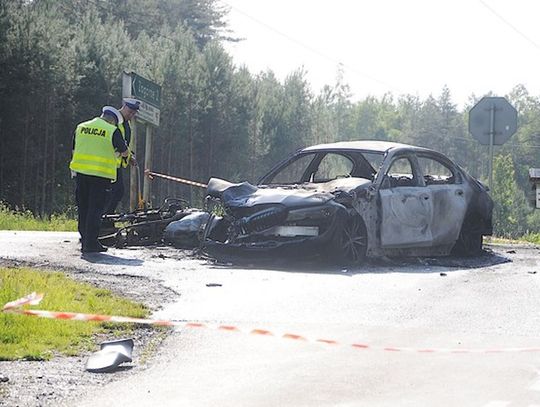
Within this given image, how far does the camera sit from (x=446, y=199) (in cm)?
1413

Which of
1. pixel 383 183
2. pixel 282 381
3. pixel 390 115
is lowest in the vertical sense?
pixel 282 381

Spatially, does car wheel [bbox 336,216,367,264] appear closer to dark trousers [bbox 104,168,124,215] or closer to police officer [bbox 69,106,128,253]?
police officer [bbox 69,106,128,253]

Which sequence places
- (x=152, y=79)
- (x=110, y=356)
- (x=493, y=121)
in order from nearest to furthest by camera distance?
(x=110, y=356) → (x=493, y=121) → (x=152, y=79)

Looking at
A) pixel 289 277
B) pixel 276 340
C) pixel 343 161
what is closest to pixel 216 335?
pixel 276 340

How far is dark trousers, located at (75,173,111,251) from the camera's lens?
12922 millimetres

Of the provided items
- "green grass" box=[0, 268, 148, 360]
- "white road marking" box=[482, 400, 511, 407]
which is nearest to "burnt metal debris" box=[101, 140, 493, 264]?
"green grass" box=[0, 268, 148, 360]

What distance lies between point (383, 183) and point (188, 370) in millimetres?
7124

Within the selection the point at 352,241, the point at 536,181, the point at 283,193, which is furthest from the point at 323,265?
the point at 536,181

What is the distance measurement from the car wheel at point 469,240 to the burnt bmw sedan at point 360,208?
0.04 feet

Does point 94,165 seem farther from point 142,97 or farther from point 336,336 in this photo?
point 336,336

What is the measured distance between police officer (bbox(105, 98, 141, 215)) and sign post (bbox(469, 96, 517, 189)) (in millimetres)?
7736

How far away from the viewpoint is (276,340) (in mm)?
→ 7414

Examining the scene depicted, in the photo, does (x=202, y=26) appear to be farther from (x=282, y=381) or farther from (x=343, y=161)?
(x=282, y=381)

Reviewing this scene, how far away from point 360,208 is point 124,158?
123 inches
